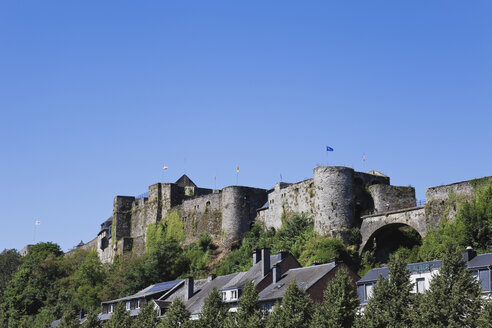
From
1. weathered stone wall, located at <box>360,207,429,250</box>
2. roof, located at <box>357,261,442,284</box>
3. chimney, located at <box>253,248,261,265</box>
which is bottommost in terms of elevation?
roof, located at <box>357,261,442,284</box>

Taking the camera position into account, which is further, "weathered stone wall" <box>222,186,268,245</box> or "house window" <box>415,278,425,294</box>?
"weathered stone wall" <box>222,186,268,245</box>

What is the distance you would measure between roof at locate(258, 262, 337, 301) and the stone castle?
11337mm

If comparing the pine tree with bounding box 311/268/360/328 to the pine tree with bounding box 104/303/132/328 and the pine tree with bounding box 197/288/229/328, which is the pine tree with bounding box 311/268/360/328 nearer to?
the pine tree with bounding box 197/288/229/328

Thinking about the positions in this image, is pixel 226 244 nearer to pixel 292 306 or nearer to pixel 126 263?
pixel 126 263

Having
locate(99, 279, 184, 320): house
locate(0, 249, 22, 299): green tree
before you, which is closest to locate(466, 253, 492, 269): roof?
locate(99, 279, 184, 320): house

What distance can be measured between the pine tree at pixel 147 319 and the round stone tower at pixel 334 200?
58.2 feet

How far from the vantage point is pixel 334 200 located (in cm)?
6519

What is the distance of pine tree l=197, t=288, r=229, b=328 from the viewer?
4756 cm

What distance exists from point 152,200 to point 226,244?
51.5ft

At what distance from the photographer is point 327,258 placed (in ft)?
198

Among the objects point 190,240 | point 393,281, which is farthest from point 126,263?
point 393,281

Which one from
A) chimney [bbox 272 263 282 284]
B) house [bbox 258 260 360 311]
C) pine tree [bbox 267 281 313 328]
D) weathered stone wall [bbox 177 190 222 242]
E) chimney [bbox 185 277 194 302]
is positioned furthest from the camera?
weathered stone wall [bbox 177 190 222 242]

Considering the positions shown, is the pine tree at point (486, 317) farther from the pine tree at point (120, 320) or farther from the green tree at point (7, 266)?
the green tree at point (7, 266)

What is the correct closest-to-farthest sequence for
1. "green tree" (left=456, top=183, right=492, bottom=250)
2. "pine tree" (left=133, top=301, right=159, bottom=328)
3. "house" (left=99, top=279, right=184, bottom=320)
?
"green tree" (left=456, top=183, right=492, bottom=250) → "pine tree" (left=133, top=301, right=159, bottom=328) → "house" (left=99, top=279, right=184, bottom=320)
